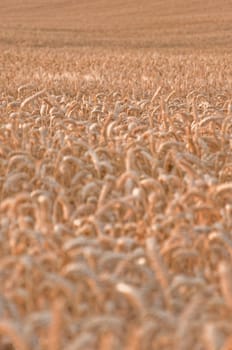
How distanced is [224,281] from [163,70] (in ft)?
40.3

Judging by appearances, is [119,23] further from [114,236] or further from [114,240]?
[114,240]

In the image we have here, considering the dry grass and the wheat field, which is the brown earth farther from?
the dry grass

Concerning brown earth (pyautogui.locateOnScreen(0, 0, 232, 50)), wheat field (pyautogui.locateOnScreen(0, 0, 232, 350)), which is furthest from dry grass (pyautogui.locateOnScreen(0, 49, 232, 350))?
brown earth (pyautogui.locateOnScreen(0, 0, 232, 50))

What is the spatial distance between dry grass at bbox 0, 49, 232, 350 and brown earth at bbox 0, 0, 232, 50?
62.3 ft

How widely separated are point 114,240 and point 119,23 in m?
34.8

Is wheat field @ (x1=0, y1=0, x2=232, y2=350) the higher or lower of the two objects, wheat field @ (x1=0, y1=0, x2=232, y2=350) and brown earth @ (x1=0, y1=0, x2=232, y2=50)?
the higher

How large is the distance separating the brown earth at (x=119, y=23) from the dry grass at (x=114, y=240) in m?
19.0

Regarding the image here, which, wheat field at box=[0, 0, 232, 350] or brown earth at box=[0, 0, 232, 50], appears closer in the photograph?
wheat field at box=[0, 0, 232, 350]

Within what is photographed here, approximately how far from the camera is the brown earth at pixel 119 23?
85.3ft

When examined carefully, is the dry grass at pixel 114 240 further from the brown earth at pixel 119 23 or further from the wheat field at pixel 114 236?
the brown earth at pixel 119 23

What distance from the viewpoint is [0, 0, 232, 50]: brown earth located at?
1024 inches

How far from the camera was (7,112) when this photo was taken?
22.8 feet

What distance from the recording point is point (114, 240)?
117 inches

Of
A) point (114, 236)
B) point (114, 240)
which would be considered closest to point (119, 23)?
point (114, 236)
